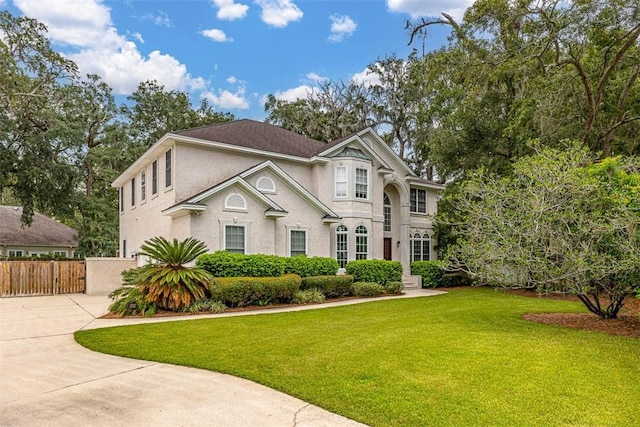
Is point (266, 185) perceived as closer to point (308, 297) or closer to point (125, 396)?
point (308, 297)

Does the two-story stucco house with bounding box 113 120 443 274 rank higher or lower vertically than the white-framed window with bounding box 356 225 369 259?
higher

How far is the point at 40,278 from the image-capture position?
17672 mm

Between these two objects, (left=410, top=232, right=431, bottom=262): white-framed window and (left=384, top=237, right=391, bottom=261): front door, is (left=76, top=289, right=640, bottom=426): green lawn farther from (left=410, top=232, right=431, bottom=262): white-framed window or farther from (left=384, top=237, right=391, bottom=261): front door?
(left=410, top=232, right=431, bottom=262): white-framed window

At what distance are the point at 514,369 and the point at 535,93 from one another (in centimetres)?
1489

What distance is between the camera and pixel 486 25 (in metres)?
16.4

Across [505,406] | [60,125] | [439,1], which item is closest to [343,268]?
[439,1]

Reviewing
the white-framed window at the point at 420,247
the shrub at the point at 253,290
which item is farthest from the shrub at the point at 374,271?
the white-framed window at the point at 420,247

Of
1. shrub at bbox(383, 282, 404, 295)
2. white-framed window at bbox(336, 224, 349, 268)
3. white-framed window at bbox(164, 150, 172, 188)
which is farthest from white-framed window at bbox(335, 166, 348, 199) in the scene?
white-framed window at bbox(164, 150, 172, 188)

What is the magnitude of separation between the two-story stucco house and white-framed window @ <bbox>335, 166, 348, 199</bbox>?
0.05 meters

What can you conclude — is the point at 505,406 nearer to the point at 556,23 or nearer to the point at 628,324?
the point at 628,324

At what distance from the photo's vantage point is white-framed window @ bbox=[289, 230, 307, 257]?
18094 millimetres

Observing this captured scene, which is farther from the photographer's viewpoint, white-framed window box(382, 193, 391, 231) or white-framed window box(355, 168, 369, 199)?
white-framed window box(382, 193, 391, 231)

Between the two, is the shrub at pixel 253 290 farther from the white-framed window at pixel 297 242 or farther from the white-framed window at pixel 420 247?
→ the white-framed window at pixel 420 247

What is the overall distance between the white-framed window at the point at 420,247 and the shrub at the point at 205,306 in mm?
14129
